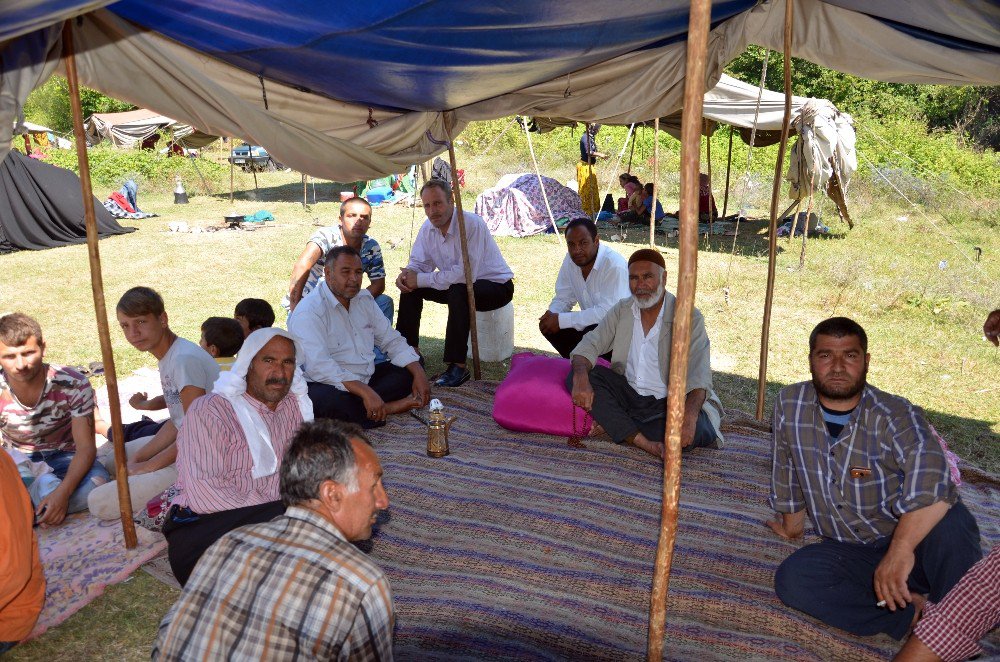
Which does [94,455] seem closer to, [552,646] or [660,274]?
[552,646]

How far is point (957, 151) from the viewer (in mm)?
15406

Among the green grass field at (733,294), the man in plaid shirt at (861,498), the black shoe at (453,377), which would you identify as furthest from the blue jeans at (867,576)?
the black shoe at (453,377)

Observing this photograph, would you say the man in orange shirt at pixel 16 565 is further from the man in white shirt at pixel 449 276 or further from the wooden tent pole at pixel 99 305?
the man in white shirt at pixel 449 276

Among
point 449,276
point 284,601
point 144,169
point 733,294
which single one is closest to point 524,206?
point 733,294

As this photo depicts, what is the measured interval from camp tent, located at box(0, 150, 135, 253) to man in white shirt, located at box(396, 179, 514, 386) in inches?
324

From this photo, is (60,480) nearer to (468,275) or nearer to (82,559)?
(82,559)

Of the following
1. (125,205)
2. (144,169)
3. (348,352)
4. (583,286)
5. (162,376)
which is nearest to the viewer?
(162,376)

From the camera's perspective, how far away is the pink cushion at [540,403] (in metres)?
4.68

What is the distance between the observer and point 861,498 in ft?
9.80

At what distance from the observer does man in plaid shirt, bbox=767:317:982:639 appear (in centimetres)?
275

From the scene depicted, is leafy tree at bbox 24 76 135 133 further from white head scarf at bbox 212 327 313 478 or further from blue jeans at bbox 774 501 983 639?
blue jeans at bbox 774 501 983 639

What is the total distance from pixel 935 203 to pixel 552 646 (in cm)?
1339

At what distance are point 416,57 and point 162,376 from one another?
2.11 meters

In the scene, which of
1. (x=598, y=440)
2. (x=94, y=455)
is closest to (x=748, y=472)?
(x=598, y=440)
